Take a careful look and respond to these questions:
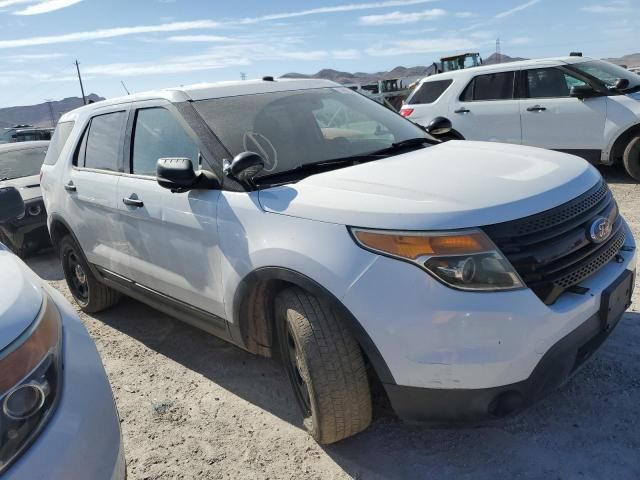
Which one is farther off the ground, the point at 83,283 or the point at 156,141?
the point at 156,141

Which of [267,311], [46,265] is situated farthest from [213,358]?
[46,265]

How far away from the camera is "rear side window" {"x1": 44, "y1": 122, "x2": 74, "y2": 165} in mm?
4527

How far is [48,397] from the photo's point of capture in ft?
4.81

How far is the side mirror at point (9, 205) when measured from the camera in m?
2.33

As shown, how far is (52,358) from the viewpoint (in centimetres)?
155

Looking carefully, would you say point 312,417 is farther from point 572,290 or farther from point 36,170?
point 36,170

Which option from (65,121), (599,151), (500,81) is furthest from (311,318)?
(500,81)

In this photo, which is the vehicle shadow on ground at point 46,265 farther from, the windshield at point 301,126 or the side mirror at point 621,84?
the side mirror at point 621,84

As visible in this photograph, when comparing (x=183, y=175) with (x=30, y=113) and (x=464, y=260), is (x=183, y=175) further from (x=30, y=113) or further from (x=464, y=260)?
(x=30, y=113)

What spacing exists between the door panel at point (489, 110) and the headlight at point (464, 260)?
6.62 meters

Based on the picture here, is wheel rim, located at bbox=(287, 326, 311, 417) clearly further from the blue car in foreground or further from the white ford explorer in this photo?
the blue car in foreground

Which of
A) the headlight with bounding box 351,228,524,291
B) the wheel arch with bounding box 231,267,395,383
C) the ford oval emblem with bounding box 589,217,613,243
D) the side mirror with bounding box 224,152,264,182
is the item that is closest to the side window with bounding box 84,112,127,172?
the side mirror with bounding box 224,152,264,182

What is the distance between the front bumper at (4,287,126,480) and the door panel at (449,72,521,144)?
753cm

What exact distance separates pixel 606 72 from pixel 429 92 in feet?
8.82
